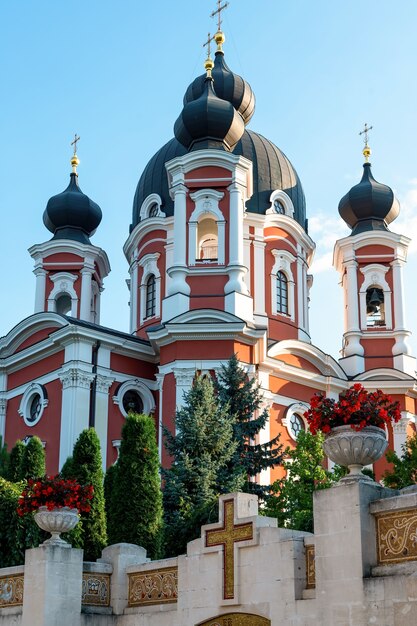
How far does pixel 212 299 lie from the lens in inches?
1191

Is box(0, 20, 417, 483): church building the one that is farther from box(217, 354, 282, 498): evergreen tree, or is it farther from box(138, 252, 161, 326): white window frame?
box(217, 354, 282, 498): evergreen tree

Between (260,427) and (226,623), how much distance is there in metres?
14.9

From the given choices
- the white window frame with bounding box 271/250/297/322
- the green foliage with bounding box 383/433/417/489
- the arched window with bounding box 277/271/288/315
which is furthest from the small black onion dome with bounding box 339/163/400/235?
the green foliage with bounding box 383/433/417/489

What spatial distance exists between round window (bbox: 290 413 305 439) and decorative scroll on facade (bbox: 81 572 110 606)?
18.8m

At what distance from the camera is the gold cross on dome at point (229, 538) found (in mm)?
11336

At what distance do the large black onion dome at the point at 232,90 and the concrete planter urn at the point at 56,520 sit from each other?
24659mm

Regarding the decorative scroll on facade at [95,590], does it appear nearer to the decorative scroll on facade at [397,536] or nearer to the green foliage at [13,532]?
the decorative scroll on facade at [397,536]

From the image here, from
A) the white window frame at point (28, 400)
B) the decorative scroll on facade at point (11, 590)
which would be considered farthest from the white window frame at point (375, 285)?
the decorative scroll on facade at point (11, 590)

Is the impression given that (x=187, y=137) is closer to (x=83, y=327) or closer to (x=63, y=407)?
(x=83, y=327)

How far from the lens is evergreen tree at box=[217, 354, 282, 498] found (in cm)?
2544

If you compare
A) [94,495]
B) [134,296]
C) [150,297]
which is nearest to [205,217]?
[150,297]

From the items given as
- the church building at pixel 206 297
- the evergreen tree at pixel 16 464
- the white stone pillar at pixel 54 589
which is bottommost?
the white stone pillar at pixel 54 589

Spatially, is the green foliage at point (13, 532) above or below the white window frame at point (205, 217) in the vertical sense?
below

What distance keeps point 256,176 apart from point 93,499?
2058 cm
